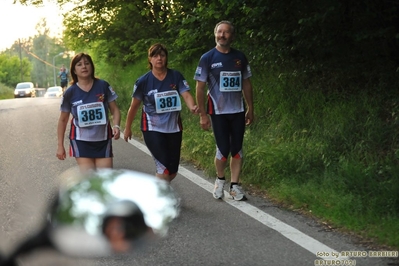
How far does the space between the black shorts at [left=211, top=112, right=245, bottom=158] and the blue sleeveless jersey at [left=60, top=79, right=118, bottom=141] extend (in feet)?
5.40

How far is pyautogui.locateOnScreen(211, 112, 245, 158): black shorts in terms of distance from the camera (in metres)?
7.04

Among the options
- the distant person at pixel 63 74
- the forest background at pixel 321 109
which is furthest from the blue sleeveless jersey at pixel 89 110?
the distant person at pixel 63 74

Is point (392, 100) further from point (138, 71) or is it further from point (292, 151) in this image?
point (138, 71)

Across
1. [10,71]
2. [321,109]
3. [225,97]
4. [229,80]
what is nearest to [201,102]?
[225,97]

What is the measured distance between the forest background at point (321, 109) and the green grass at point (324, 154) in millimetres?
14

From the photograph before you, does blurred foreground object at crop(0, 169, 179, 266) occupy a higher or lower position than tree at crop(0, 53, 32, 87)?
higher

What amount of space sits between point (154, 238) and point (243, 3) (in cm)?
870

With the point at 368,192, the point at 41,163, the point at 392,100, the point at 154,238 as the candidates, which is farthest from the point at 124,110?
the point at 154,238

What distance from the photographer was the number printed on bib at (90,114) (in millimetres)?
5637

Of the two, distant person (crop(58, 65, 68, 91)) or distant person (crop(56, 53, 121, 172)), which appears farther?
distant person (crop(58, 65, 68, 91))

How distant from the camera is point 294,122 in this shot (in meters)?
9.80

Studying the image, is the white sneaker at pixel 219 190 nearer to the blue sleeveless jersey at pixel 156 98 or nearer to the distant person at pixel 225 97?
the distant person at pixel 225 97

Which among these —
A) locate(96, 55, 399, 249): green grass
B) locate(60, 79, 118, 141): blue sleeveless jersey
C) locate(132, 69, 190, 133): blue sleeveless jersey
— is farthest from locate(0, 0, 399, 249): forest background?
locate(60, 79, 118, 141): blue sleeveless jersey

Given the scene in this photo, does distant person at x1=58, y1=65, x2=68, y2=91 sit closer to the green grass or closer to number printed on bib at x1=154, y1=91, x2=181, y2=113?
the green grass
